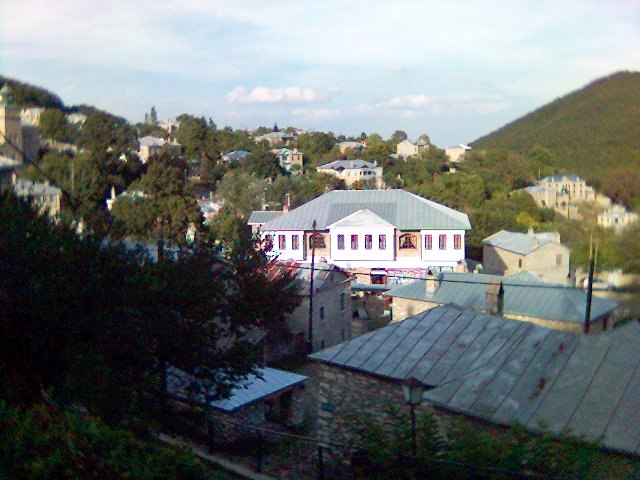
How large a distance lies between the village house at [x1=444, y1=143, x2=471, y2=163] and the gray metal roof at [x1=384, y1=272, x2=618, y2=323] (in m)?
0.68

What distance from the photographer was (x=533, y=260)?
279 centimetres

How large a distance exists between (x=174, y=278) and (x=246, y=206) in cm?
178

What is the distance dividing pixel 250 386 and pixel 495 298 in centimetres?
192

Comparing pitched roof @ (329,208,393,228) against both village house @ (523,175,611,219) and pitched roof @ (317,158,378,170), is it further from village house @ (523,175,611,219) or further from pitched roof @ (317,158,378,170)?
village house @ (523,175,611,219)

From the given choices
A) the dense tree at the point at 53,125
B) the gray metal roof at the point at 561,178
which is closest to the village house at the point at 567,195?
the gray metal roof at the point at 561,178

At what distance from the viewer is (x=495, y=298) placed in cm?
350

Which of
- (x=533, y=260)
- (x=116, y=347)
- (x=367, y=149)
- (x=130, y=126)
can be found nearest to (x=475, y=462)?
(x=533, y=260)

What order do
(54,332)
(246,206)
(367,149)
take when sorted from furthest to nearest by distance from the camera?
(246,206), (367,149), (54,332)

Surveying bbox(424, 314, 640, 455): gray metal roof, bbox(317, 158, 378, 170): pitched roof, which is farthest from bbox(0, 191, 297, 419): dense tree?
bbox(317, 158, 378, 170): pitched roof

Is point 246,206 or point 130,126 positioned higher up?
point 130,126

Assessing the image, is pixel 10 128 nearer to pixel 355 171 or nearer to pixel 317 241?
pixel 317 241

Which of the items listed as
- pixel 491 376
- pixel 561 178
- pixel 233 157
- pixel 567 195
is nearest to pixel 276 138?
pixel 233 157

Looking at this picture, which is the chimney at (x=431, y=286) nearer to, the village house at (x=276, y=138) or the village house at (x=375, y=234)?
the village house at (x=375, y=234)

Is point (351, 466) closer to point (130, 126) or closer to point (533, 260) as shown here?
point (533, 260)
